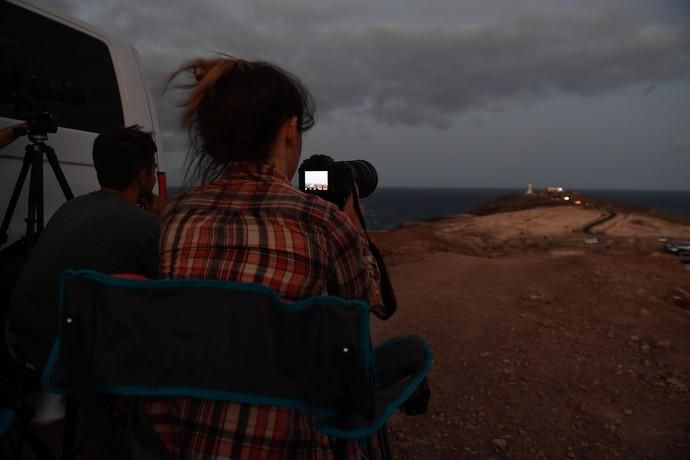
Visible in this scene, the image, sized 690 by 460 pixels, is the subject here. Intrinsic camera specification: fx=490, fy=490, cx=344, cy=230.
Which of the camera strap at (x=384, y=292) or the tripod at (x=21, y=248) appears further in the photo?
the tripod at (x=21, y=248)

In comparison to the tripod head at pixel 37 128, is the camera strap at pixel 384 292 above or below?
below

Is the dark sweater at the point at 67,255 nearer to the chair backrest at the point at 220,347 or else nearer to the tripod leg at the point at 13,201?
the tripod leg at the point at 13,201

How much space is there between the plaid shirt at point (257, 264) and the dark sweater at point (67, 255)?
963 millimetres

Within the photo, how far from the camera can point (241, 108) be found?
4.48ft

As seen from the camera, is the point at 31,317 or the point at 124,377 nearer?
the point at 124,377

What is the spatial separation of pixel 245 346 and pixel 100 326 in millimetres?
394

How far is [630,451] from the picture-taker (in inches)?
117

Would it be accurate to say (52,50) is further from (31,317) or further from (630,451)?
(630,451)

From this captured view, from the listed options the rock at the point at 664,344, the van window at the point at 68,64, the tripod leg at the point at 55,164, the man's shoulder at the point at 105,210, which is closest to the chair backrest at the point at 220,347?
the man's shoulder at the point at 105,210

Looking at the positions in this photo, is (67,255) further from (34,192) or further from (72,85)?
(72,85)

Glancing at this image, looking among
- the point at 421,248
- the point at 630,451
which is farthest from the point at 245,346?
the point at 421,248

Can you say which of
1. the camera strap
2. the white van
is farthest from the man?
the camera strap

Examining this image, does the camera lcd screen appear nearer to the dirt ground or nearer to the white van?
the white van

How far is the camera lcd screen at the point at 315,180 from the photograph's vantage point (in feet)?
6.17
